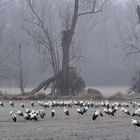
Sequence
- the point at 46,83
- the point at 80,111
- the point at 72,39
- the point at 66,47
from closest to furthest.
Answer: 1. the point at 80,111
2. the point at 46,83
3. the point at 66,47
4. the point at 72,39

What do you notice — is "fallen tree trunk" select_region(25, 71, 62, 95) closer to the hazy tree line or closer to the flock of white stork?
the flock of white stork

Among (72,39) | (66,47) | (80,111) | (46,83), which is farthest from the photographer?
(72,39)

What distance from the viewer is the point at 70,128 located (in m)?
19.3

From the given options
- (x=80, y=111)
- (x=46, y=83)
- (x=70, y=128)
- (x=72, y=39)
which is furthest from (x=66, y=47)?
(x=72, y=39)

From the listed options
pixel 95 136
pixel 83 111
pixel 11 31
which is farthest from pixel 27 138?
pixel 11 31

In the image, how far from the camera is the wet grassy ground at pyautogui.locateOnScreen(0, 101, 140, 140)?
16.9m

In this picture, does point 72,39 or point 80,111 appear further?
point 72,39

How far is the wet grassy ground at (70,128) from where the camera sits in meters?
16.9

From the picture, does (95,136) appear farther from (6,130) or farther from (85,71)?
(85,71)

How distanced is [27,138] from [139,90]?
25.7 meters

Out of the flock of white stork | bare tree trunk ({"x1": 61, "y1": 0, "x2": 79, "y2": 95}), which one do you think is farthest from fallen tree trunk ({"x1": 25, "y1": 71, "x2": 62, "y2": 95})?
the flock of white stork

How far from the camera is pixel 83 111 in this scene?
2491 centimetres

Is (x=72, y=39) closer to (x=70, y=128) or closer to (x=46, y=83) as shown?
(x=46, y=83)

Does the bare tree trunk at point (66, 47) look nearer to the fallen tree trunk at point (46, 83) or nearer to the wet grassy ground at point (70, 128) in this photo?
the fallen tree trunk at point (46, 83)
